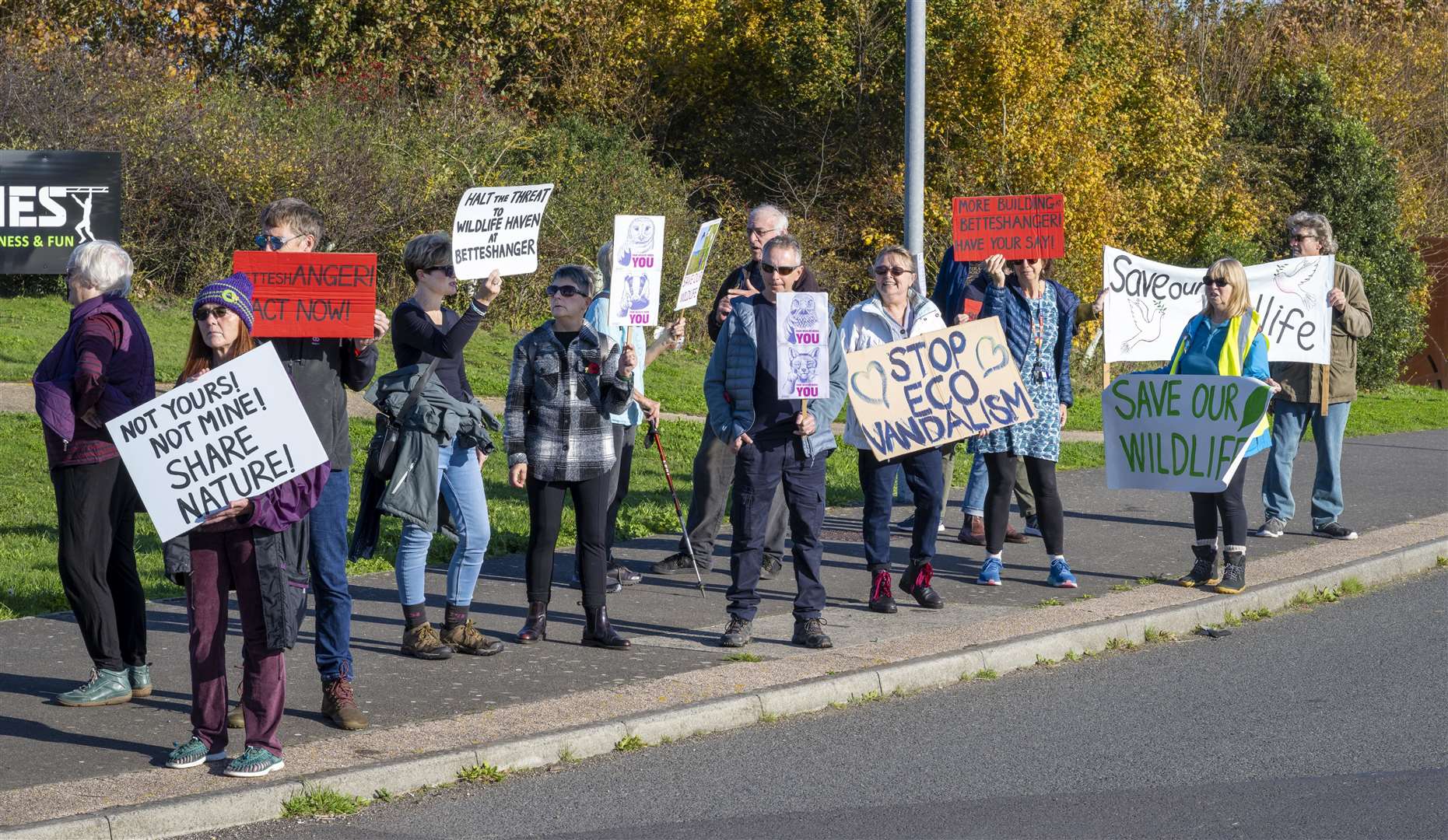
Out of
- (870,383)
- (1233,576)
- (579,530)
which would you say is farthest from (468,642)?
(1233,576)

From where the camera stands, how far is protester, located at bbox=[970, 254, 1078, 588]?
8.59 meters

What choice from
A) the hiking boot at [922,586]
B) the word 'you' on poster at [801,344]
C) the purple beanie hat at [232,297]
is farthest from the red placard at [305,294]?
the hiking boot at [922,586]

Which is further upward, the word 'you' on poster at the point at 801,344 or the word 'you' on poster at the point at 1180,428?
the word 'you' on poster at the point at 801,344

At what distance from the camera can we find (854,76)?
92.6 ft

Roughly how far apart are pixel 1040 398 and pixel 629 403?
2295 mm

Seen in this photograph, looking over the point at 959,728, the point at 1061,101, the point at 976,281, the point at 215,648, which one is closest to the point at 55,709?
the point at 215,648

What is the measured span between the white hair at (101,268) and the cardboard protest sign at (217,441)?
3.18 feet

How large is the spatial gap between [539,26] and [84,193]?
15568 millimetres

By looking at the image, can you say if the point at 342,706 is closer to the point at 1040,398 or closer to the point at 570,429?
the point at 570,429

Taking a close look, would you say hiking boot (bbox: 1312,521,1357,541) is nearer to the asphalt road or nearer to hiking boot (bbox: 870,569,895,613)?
the asphalt road

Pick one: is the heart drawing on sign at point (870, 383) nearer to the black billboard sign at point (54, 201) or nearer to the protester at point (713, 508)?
the protester at point (713, 508)

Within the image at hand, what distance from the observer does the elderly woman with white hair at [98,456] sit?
596cm

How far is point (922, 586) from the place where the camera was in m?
8.15

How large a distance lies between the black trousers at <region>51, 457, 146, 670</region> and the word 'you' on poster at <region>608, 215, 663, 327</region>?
2.62m
